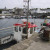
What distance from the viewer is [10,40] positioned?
14438 mm

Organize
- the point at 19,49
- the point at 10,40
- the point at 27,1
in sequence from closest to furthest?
the point at 19,49
the point at 27,1
the point at 10,40

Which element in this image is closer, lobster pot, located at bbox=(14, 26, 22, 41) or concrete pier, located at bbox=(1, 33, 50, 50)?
concrete pier, located at bbox=(1, 33, 50, 50)

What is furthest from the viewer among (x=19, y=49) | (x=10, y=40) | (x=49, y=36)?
(x=10, y=40)

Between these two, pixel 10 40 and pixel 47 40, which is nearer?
pixel 47 40

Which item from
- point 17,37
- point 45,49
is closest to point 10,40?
point 17,37

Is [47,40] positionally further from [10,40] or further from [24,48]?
[10,40]

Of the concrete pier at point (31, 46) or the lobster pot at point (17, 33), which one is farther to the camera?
the lobster pot at point (17, 33)

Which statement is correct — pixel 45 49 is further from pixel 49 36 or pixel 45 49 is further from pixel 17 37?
pixel 17 37

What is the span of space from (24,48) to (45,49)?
75.4 inches

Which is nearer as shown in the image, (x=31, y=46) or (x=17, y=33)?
(x=31, y=46)

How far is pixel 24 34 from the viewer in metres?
13.5

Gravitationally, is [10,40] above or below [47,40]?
below

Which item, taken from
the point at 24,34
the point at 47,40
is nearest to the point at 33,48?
the point at 47,40

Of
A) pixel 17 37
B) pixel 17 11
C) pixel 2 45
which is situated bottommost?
pixel 2 45
